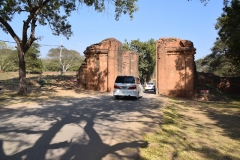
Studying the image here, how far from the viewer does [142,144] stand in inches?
210

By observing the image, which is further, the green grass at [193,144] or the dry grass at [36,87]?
the dry grass at [36,87]

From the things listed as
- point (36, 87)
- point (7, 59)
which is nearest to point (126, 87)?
point (36, 87)

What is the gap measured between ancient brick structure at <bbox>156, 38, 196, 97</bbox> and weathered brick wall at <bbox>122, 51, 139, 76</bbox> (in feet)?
73.5

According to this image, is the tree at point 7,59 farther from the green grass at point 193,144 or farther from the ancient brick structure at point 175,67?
the green grass at point 193,144

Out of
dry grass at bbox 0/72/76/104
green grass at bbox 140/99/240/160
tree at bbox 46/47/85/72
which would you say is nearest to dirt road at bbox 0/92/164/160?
green grass at bbox 140/99/240/160

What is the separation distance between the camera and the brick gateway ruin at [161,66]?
69.8 feet

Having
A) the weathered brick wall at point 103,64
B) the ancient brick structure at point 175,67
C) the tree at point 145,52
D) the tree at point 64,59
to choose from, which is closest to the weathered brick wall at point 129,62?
the tree at point 145,52

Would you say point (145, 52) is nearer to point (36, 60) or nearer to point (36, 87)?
point (36, 60)

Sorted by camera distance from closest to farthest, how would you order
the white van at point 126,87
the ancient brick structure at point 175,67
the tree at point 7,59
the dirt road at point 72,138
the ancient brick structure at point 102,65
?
the dirt road at point 72,138 → the white van at point 126,87 → the ancient brick structure at point 175,67 → the ancient brick structure at point 102,65 → the tree at point 7,59

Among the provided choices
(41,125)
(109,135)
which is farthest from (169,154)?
(41,125)

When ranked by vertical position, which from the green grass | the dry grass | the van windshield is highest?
the van windshield

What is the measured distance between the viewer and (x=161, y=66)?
72.0 feet

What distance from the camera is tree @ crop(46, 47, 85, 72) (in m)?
70.6

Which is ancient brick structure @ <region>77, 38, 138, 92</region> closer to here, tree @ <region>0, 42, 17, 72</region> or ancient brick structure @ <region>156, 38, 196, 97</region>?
ancient brick structure @ <region>156, 38, 196, 97</region>
